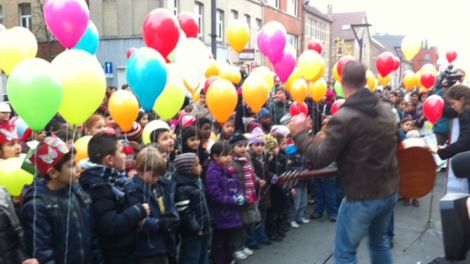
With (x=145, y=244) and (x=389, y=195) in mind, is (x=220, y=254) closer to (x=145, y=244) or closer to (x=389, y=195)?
(x=145, y=244)

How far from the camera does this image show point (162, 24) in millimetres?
4367

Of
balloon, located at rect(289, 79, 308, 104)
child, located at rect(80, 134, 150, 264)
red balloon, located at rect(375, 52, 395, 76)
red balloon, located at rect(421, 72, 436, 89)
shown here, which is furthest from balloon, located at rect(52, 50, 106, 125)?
red balloon, located at rect(421, 72, 436, 89)

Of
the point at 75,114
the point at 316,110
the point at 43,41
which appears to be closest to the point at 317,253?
the point at 75,114

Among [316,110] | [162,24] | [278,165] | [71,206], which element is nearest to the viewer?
[71,206]

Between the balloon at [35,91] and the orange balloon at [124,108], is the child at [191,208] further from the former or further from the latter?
the balloon at [35,91]

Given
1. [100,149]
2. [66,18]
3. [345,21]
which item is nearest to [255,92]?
[66,18]

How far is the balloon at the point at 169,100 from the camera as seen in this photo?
455 centimetres

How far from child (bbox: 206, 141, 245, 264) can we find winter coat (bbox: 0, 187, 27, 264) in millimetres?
1967

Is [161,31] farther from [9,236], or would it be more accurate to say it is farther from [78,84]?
[9,236]

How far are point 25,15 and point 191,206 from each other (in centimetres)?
2058

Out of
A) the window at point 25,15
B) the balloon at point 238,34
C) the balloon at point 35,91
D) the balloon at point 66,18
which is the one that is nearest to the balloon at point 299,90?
the balloon at point 238,34

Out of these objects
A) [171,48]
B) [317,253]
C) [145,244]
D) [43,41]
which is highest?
[43,41]

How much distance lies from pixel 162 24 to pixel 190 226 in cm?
198

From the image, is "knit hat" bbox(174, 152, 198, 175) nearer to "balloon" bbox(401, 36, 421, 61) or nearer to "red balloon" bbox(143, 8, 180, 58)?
"red balloon" bbox(143, 8, 180, 58)
